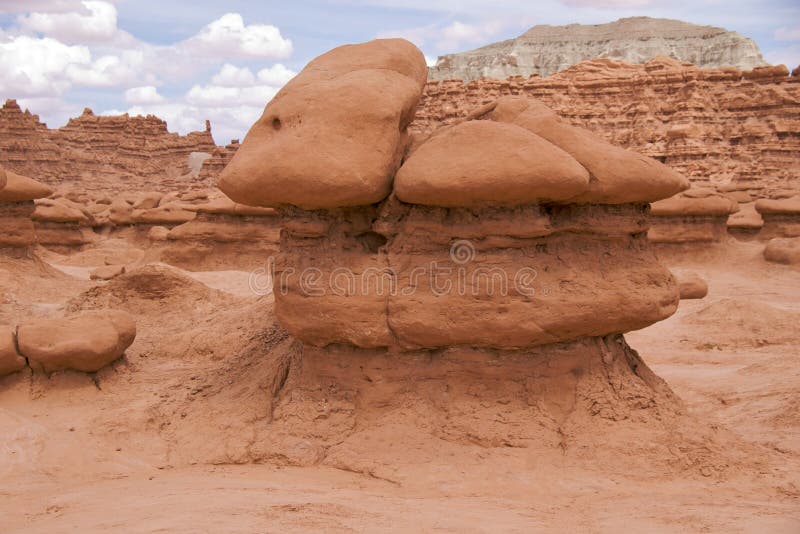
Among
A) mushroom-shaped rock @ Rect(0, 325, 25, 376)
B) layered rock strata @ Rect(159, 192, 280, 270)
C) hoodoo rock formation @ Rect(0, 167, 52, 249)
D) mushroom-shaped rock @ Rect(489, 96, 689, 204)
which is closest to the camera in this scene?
mushroom-shaped rock @ Rect(489, 96, 689, 204)

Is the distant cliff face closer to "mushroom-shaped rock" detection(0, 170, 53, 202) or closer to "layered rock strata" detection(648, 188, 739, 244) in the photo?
"layered rock strata" detection(648, 188, 739, 244)

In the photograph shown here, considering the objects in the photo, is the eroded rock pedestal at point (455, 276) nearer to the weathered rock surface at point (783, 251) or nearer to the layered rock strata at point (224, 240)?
the layered rock strata at point (224, 240)

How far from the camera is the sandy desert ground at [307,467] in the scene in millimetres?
2939

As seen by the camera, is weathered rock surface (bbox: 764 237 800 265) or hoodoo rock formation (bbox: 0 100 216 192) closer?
weathered rock surface (bbox: 764 237 800 265)

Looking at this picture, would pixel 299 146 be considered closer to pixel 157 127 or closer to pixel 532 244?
pixel 532 244

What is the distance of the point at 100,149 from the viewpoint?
150ft

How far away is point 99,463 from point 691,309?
797 cm

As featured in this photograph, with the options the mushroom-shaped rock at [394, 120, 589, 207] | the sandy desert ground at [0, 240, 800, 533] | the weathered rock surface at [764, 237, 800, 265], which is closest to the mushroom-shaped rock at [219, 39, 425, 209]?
the mushroom-shaped rock at [394, 120, 589, 207]

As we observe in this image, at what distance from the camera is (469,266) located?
151 inches

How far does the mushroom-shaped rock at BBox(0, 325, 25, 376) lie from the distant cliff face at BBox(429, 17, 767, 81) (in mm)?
50355

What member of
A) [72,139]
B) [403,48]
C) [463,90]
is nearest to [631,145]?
[463,90]

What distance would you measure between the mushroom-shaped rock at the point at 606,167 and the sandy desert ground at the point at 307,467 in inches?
52.2

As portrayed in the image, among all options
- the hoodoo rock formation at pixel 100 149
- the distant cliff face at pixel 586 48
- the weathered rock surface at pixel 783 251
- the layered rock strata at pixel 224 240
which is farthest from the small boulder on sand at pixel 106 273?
the distant cliff face at pixel 586 48

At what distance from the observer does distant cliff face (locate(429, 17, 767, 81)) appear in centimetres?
5225
